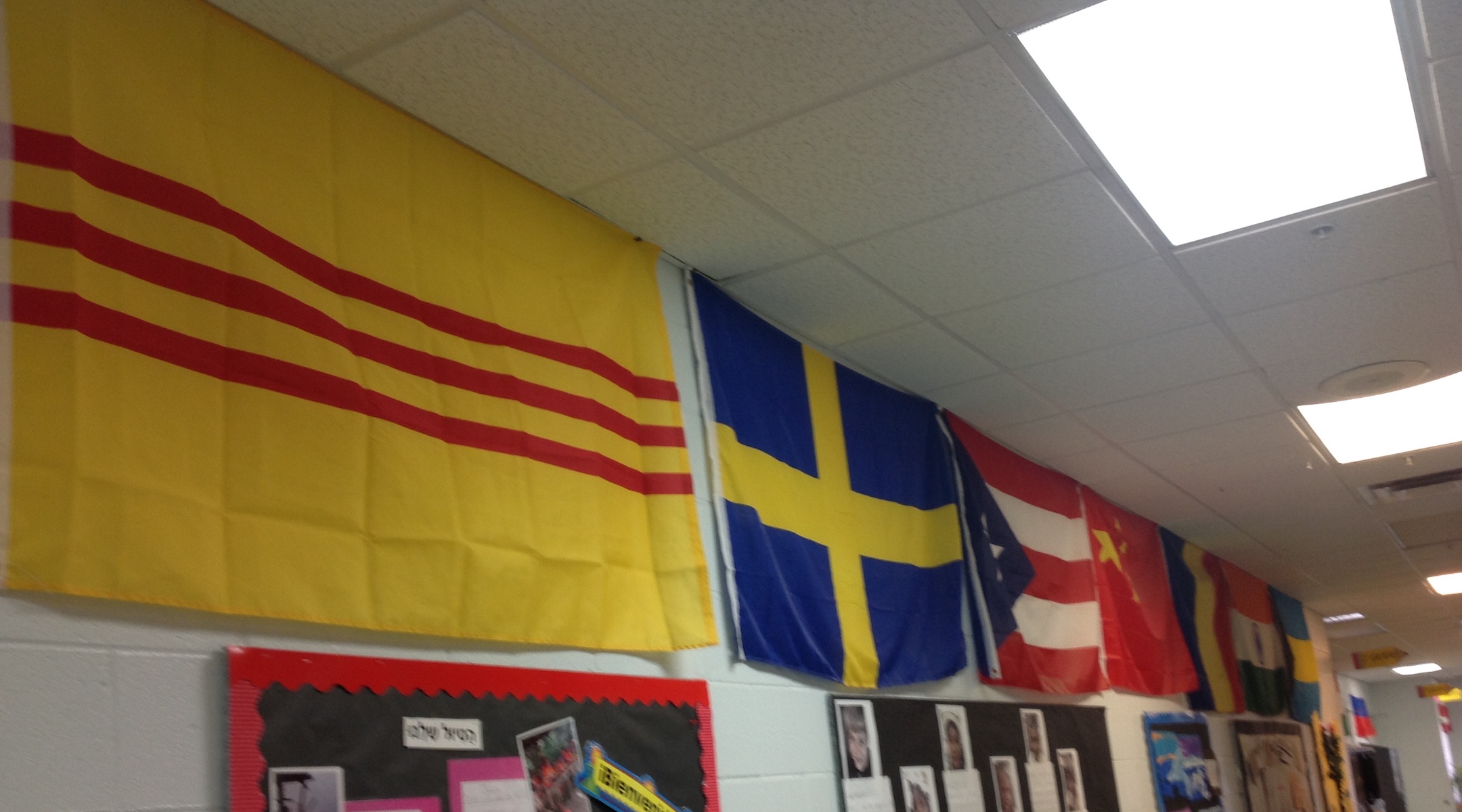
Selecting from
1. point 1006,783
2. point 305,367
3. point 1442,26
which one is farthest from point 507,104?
point 1006,783

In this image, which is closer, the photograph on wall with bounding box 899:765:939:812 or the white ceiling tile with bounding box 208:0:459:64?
the white ceiling tile with bounding box 208:0:459:64

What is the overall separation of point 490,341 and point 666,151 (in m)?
0.55

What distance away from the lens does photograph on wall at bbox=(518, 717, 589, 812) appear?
80.3 inches

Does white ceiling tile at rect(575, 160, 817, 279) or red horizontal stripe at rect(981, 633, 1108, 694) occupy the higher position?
white ceiling tile at rect(575, 160, 817, 279)

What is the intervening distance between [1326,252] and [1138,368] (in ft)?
2.97

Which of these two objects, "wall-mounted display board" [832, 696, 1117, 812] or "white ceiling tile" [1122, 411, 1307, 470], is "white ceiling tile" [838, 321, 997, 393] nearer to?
"white ceiling tile" [1122, 411, 1307, 470]

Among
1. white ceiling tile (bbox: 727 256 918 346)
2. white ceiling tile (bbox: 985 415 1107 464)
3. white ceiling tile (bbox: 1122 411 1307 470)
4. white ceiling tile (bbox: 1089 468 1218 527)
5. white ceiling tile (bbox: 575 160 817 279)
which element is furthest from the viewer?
white ceiling tile (bbox: 1089 468 1218 527)

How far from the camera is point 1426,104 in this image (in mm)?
2369

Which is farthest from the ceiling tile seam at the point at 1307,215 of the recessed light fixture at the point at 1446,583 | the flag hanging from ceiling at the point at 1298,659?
the recessed light fixture at the point at 1446,583

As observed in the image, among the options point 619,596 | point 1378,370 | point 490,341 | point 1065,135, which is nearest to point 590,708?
point 619,596

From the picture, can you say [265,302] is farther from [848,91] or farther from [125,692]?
[848,91]

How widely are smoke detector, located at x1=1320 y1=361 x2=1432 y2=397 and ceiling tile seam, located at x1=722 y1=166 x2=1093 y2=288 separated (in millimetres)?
1452

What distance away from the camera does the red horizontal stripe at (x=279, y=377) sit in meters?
1.49

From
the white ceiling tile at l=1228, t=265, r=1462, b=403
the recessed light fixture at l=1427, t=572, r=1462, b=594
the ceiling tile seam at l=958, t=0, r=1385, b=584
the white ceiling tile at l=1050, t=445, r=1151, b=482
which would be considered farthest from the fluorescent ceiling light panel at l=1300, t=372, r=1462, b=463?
the recessed light fixture at l=1427, t=572, r=1462, b=594
